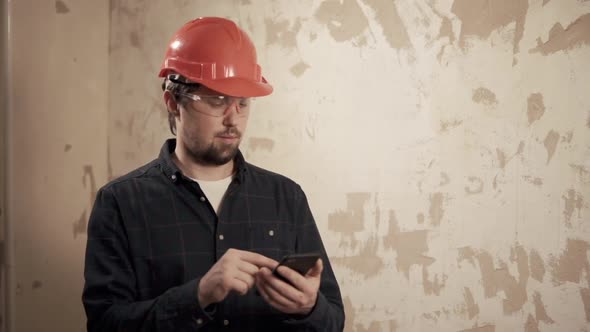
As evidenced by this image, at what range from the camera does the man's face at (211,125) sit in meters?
1.21

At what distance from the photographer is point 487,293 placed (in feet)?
6.15

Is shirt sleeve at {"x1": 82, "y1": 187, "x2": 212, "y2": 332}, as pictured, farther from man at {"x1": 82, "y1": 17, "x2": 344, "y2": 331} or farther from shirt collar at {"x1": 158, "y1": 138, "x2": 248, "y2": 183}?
shirt collar at {"x1": 158, "y1": 138, "x2": 248, "y2": 183}

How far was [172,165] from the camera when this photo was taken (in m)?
1.25

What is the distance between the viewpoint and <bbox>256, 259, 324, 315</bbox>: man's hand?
1017 millimetres

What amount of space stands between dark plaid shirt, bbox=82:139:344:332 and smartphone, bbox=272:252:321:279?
134mm

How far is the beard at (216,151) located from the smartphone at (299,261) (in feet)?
1.11

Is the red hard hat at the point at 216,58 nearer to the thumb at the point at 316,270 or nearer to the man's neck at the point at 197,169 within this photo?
the man's neck at the point at 197,169

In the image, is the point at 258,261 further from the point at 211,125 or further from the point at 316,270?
the point at 211,125

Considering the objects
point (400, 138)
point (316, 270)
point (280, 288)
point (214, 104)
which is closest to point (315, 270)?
point (316, 270)

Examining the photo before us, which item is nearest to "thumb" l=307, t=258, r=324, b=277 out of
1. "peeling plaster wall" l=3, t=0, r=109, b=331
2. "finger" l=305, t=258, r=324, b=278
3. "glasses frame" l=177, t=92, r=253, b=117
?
"finger" l=305, t=258, r=324, b=278

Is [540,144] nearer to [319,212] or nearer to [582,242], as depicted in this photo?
[582,242]

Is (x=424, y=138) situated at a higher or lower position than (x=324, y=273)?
higher

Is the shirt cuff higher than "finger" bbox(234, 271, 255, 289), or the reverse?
"finger" bbox(234, 271, 255, 289)

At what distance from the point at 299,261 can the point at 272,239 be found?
260 millimetres
